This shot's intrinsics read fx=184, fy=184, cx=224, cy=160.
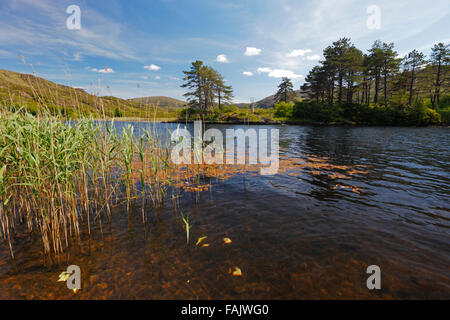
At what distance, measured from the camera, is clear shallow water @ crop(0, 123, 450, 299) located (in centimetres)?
336

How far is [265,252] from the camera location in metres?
4.33

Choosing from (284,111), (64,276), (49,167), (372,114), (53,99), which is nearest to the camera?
(64,276)

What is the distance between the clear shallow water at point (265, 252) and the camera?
3361 millimetres

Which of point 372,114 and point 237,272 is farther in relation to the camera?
point 372,114

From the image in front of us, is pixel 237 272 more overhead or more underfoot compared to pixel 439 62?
more underfoot

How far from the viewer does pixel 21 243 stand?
4.40 m

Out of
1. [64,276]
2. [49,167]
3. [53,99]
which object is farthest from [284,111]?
[64,276]

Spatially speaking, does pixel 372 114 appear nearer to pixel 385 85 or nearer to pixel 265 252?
pixel 385 85

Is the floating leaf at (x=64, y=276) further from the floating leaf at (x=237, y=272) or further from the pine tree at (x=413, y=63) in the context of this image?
the pine tree at (x=413, y=63)

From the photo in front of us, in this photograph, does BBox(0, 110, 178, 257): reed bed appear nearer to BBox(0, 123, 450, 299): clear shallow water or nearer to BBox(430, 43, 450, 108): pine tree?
BBox(0, 123, 450, 299): clear shallow water

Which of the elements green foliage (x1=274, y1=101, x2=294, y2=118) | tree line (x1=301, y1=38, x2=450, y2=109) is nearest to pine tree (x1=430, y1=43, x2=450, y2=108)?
tree line (x1=301, y1=38, x2=450, y2=109)
